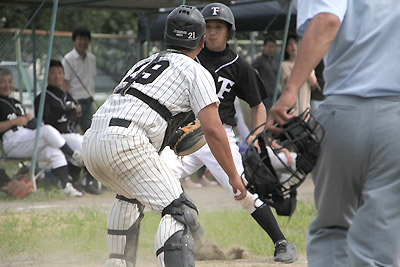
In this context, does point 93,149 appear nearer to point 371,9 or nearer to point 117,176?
point 117,176

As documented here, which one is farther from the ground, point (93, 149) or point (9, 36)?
point (93, 149)

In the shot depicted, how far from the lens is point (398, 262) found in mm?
3033

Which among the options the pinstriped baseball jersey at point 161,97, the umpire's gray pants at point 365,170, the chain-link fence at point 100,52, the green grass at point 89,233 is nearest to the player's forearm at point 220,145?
the pinstriped baseball jersey at point 161,97

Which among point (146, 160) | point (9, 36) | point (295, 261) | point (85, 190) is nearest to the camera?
point (146, 160)

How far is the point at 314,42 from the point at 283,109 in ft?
1.07

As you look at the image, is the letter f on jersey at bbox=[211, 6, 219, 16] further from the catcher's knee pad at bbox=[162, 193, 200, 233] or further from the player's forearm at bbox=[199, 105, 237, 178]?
the catcher's knee pad at bbox=[162, 193, 200, 233]

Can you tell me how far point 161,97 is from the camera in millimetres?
4047

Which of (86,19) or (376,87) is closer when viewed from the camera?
(376,87)

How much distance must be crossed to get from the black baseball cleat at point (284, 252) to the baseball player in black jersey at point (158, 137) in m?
1.50

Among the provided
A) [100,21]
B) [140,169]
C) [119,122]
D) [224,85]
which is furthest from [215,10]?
[100,21]

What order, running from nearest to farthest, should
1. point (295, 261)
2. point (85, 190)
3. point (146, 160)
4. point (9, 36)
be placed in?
point (146, 160) < point (295, 261) < point (85, 190) < point (9, 36)

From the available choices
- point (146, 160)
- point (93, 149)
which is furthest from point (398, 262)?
point (93, 149)

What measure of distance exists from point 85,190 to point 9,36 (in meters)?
2.84

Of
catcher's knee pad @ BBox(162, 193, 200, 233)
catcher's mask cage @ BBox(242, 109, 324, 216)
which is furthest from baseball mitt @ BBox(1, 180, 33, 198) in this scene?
catcher's mask cage @ BBox(242, 109, 324, 216)
